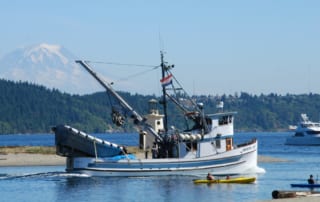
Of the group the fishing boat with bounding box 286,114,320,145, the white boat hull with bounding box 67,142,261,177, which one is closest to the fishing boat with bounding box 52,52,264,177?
the white boat hull with bounding box 67,142,261,177

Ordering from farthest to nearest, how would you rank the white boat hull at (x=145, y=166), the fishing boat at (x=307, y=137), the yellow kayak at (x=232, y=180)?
the fishing boat at (x=307, y=137) → the white boat hull at (x=145, y=166) → the yellow kayak at (x=232, y=180)

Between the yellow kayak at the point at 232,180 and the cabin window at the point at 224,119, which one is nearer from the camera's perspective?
the yellow kayak at the point at 232,180

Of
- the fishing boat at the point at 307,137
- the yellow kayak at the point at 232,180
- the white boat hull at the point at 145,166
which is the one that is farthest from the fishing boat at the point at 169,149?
the fishing boat at the point at 307,137

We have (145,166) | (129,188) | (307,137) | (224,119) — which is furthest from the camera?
(307,137)

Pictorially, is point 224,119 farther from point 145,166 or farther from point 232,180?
point 232,180

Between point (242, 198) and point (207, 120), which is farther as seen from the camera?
point (207, 120)

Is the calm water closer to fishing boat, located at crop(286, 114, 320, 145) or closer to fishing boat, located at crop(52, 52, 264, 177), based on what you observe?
fishing boat, located at crop(52, 52, 264, 177)

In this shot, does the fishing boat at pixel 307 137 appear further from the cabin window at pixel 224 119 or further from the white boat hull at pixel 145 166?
the white boat hull at pixel 145 166

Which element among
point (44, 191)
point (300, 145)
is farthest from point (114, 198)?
point (300, 145)

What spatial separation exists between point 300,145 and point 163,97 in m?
116

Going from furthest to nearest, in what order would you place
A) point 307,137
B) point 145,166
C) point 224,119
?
point 307,137, point 224,119, point 145,166

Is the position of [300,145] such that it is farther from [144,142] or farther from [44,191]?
[44,191]

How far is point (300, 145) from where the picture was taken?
196 m

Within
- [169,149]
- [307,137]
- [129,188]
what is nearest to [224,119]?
[169,149]
